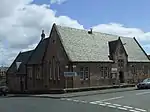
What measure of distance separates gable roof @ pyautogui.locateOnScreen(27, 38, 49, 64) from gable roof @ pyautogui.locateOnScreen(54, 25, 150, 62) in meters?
7.13

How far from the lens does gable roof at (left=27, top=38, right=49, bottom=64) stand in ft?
184

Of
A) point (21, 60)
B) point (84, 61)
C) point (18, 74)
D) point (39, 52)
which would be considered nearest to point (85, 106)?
point (84, 61)

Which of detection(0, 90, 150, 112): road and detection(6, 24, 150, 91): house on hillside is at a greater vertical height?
detection(6, 24, 150, 91): house on hillside

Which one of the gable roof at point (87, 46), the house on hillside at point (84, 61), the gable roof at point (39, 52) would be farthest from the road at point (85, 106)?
the gable roof at point (39, 52)

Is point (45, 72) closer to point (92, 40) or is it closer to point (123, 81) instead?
point (92, 40)

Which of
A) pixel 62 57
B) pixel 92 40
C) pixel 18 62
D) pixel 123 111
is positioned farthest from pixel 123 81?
pixel 123 111

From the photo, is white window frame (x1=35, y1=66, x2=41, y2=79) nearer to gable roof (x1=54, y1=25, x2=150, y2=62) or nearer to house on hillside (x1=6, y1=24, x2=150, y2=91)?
house on hillside (x1=6, y1=24, x2=150, y2=91)

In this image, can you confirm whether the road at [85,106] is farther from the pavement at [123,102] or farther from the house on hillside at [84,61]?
the house on hillside at [84,61]

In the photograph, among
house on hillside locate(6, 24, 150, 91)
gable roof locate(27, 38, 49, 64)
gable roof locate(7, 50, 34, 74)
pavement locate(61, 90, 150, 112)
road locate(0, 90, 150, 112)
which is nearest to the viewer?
road locate(0, 90, 150, 112)

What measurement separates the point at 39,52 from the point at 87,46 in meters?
12.5

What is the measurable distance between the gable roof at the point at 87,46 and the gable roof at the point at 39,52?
7134 mm

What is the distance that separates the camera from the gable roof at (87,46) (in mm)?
46594

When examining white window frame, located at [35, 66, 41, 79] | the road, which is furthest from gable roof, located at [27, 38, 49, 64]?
the road

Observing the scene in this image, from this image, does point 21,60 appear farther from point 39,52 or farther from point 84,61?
point 84,61
